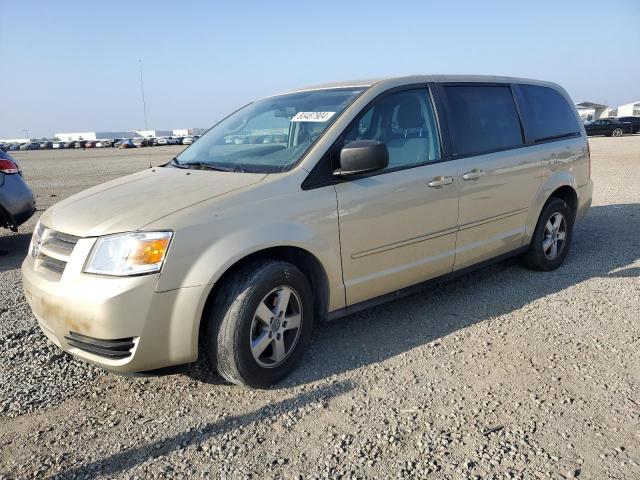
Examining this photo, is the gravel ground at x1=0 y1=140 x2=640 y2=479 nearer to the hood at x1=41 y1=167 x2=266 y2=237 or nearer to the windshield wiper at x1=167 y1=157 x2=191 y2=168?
the hood at x1=41 y1=167 x2=266 y2=237

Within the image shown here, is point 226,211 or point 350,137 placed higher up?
point 350,137

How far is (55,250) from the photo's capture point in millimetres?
3035

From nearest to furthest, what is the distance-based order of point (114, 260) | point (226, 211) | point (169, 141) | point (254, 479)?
1. point (254, 479)
2. point (114, 260)
3. point (226, 211)
4. point (169, 141)

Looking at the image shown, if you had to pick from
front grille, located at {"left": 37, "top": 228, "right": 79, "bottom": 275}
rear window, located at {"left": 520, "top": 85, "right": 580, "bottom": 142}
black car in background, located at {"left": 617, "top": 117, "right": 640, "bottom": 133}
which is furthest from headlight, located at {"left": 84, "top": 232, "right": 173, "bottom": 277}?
black car in background, located at {"left": 617, "top": 117, "right": 640, "bottom": 133}

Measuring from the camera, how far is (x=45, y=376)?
327 cm

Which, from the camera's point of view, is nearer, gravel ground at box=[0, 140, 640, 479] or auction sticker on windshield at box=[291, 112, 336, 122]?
gravel ground at box=[0, 140, 640, 479]

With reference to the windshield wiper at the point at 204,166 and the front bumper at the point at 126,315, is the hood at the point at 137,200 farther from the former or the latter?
the front bumper at the point at 126,315

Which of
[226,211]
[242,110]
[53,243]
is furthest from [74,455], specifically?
[242,110]

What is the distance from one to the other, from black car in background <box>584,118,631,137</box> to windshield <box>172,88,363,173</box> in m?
38.1

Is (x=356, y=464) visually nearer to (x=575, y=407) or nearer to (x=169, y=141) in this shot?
(x=575, y=407)

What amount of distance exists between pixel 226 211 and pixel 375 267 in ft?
3.86

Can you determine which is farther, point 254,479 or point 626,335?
point 626,335

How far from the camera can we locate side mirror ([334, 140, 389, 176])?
3244 mm

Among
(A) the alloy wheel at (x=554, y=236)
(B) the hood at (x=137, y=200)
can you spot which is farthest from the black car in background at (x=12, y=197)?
(A) the alloy wheel at (x=554, y=236)
